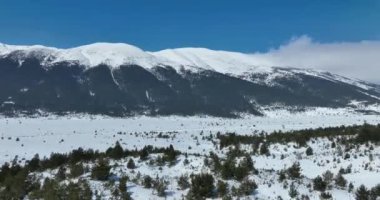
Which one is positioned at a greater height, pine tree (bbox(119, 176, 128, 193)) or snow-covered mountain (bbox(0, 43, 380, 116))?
snow-covered mountain (bbox(0, 43, 380, 116))

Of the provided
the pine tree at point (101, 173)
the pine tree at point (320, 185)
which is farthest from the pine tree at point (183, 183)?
the pine tree at point (320, 185)

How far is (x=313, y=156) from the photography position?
27.1m

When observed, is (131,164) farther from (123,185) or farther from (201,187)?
(201,187)

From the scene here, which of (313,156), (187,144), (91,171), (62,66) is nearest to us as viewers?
(91,171)

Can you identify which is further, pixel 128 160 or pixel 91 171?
pixel 128 160

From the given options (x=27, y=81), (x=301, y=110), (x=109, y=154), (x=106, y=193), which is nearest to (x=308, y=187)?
(x=106, y=193)

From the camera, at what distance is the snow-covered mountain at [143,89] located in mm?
119188

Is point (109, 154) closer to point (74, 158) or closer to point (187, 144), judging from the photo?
point (74, 158)

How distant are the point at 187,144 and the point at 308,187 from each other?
73.8ft

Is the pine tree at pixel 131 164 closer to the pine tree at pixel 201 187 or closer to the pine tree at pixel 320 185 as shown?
the pine tree at pixel 201 187

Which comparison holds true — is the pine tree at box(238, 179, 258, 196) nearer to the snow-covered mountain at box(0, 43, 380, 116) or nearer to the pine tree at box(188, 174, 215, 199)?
the pine tree at box(188, 174, 215, 199)

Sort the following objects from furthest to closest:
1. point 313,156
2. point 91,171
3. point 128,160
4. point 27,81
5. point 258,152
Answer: point 27,81 → point 258,152 → point 313,156 → point 128,160 → point 91,171

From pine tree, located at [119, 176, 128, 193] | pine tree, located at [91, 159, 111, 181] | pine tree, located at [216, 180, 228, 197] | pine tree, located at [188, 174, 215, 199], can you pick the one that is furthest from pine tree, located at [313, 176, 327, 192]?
pine tree, located at [91, 159, 111, 181]

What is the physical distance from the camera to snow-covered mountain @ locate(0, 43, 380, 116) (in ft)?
391
